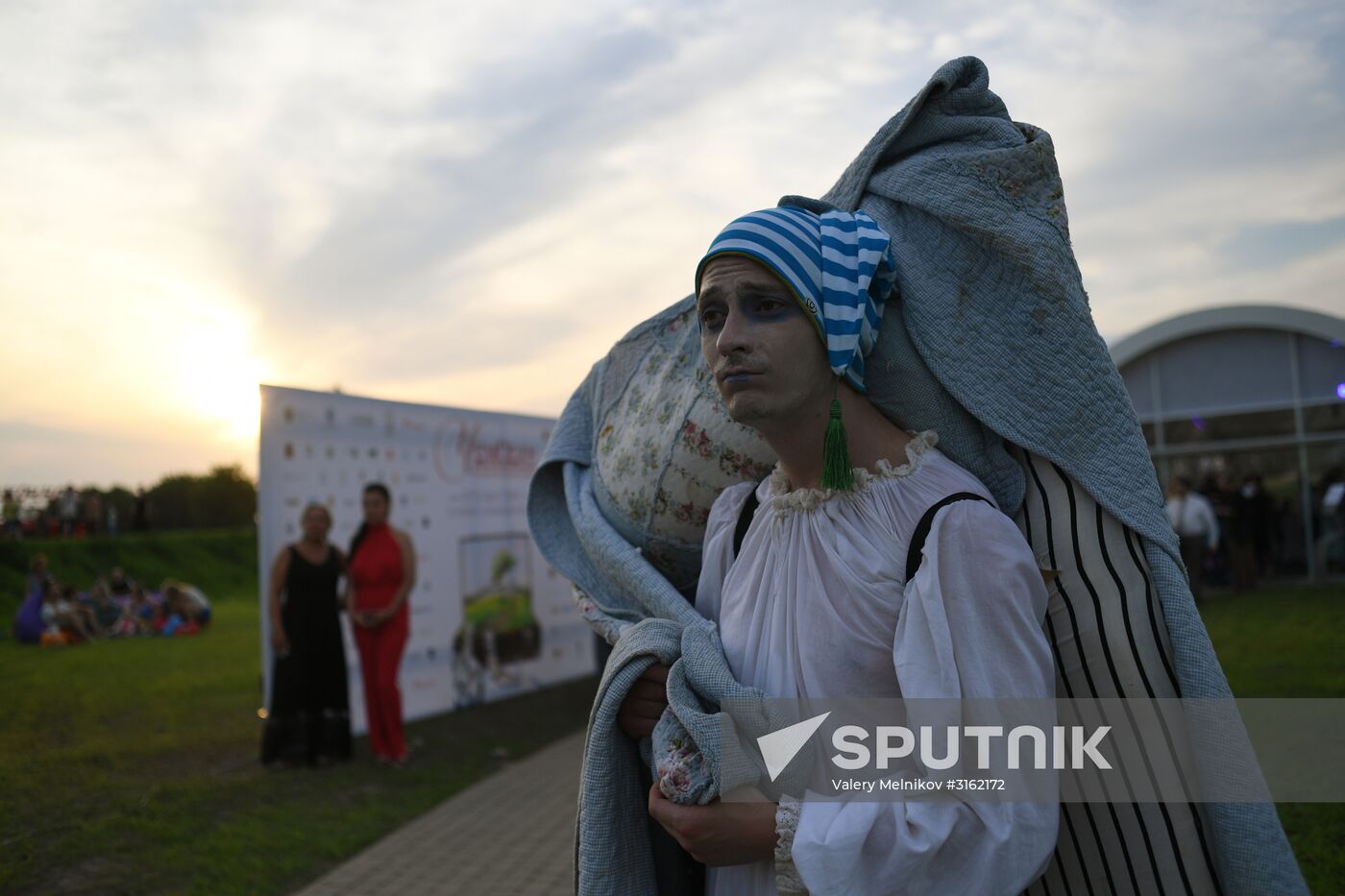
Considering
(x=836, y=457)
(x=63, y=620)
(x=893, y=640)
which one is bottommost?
(x=63, y=620)

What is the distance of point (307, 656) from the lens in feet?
26.6

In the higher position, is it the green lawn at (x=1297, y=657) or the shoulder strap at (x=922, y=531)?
the shoulder strap at (x=922, y=531)

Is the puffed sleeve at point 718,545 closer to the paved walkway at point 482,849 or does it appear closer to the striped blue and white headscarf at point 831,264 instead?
the striped blue and white headscarf at point 831,264

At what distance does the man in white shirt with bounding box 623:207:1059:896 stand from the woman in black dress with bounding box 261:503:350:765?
6.84m

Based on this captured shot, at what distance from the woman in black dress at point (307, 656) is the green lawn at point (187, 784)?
10.3 inches

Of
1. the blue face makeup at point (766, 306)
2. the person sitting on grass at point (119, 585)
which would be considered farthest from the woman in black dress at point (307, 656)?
the person sitting on grass at point (119, 585)

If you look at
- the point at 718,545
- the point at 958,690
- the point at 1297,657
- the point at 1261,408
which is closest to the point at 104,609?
the point at 1297,657

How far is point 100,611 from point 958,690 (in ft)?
63.1

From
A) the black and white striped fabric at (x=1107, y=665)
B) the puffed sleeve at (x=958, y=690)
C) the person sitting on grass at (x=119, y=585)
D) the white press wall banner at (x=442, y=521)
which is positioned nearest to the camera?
the puffed sleeve at (x=958, y=690)

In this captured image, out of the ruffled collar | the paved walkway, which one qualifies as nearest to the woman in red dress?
the paved walkway

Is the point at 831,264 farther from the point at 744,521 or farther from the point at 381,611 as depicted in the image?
the point at 381,611

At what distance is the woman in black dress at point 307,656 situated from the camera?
795cm

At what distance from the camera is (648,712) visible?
1.93m

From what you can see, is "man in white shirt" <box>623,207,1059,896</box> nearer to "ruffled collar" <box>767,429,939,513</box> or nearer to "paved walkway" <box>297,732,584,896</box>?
"ruffled collar" <box>767,429,939,513</box>
